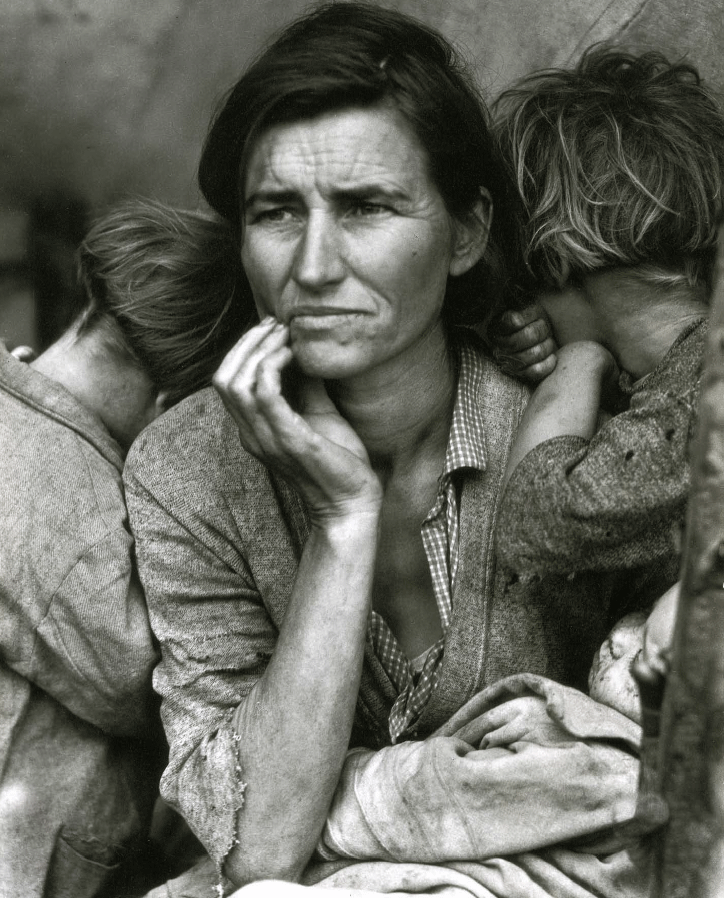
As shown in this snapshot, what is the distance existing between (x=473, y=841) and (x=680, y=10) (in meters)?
1.93

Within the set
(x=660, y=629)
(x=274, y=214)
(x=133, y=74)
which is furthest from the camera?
(x=133, y=74)

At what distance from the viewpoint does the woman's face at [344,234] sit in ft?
6.57

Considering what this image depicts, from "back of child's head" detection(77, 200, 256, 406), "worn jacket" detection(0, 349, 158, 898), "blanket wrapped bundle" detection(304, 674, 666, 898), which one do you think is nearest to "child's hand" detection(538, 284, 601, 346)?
"back of child's head" detection(77, 200, 256, 406)

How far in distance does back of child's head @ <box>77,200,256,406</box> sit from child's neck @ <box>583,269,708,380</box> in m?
0.75

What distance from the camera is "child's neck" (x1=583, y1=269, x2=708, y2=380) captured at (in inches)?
87.2

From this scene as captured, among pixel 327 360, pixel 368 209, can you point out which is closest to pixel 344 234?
pixel 368 209

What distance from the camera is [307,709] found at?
6.28ft

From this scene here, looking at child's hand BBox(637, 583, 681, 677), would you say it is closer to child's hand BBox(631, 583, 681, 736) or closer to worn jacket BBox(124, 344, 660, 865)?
child's hand BBox(631, 583, 681, 736)

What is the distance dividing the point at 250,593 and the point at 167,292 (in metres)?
0.67

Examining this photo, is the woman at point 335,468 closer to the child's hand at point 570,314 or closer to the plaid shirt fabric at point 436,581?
the plaid shirt fabric at point 436,581

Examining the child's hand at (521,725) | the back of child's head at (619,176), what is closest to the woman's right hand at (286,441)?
the child's hand at (521,725)

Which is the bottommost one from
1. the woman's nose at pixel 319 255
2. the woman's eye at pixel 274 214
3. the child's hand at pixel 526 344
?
the child's hand at pixel 526 344

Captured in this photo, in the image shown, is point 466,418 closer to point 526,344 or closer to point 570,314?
point 526,344

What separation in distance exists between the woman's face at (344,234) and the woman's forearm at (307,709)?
0.32 m
